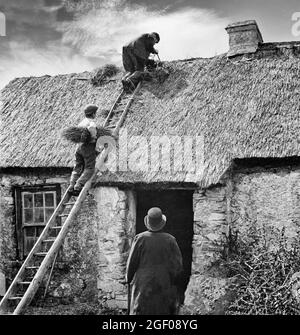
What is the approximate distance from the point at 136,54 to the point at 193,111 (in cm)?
228

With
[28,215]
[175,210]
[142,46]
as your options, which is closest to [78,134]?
[28,215]

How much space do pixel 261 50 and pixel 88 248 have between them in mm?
5769

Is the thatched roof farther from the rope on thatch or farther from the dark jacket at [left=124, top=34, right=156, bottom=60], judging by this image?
the dark jacket at [left=124, top=34, right=156, bottom=60]

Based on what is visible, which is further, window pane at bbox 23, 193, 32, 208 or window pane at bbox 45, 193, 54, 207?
window pane at bbox 23, 193, 32, 208

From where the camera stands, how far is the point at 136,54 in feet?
36.4

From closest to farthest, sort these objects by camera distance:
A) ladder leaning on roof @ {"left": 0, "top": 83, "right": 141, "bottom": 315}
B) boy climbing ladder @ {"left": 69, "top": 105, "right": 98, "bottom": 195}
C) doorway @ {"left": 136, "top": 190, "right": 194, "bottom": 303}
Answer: ladder leaning on roof @ {"left": 0, "top": 83, "right": 141, "bottom": 315} → boy climbing ladder @ {"left": 69, "top": 105, "right": 98, "bottom": 195} → doorway @ {"left": 136, "top": 190, "right": 194, "bottom": 303}

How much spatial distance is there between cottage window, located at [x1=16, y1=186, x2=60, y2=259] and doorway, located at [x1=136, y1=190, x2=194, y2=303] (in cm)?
202

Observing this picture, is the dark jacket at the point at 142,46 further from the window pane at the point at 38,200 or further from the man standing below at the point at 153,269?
the man standing below at the point at 153,269

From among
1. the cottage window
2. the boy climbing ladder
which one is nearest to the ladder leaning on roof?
the boy climbing ladder

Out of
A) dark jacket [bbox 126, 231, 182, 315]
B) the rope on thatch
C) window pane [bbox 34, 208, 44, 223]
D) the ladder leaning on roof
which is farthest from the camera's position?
the rope on thatch

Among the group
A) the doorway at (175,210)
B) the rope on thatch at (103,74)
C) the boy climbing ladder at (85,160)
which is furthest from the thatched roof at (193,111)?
the doorway at (175,210)

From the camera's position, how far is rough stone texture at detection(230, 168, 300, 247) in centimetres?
824
